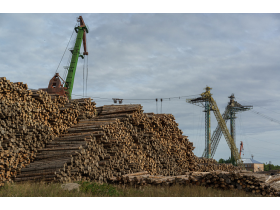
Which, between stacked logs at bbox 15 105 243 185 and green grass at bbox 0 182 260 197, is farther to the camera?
stacked logs at bbox 15 105 243 185

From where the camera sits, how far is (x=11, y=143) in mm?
9891

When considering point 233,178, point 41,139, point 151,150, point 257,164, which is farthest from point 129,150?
point 257,164

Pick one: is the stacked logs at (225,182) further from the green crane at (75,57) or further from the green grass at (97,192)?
the green crane at (75,57)

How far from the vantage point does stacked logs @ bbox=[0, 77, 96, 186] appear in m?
9.86

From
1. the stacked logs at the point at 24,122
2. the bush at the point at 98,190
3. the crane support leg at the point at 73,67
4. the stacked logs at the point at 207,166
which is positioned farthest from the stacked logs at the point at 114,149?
the crane support leg at the point at 73,67

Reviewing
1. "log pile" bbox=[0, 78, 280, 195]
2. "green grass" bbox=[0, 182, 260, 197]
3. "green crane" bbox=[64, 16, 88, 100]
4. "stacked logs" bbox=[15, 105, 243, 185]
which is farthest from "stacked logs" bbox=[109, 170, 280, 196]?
"green crane" bbox=[64, 16, 88, 100]

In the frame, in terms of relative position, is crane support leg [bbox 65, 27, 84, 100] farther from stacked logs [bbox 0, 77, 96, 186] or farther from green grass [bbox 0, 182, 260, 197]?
green grass [bbox 0, 182, 260, 197]

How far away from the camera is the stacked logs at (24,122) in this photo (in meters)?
9.86

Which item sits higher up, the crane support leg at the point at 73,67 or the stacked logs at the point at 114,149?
the crane support leg at the point at 73,67

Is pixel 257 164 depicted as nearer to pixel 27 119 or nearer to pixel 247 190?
pixel 247 190

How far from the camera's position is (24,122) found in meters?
10.9

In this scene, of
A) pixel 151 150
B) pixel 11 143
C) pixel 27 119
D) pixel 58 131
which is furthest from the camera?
pixel 151 150

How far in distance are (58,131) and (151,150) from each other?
215 inches

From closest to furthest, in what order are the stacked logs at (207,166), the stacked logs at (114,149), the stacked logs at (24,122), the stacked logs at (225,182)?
the stacked logs at (225,182) < the stacked logs at (24,122) < the stacked logs at (114,149) < the stacked logs at (207,166)
